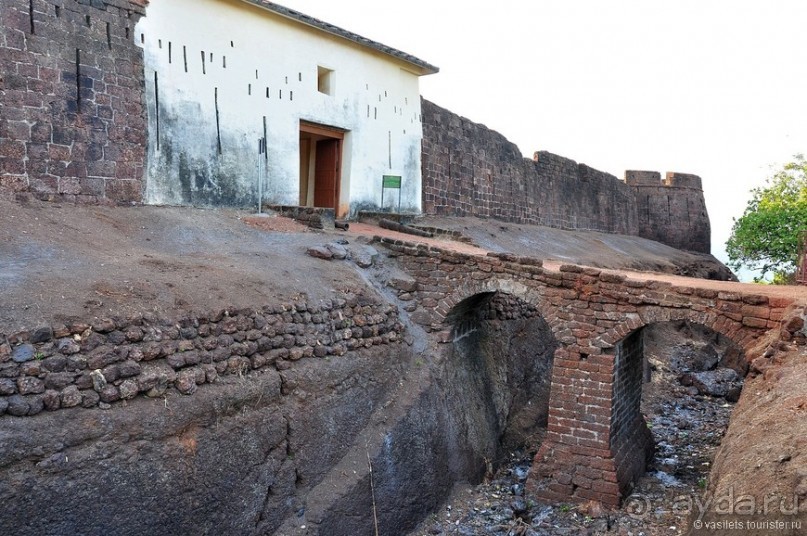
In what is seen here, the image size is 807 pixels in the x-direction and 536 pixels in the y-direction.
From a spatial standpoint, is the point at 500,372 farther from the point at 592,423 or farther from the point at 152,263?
the point at 152,263

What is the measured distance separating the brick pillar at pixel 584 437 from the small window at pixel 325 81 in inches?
277

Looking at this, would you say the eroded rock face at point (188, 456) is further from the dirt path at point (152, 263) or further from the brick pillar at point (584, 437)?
the brick pillar at point (584, 437)

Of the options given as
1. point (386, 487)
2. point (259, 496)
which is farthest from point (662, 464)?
point (259, 496)

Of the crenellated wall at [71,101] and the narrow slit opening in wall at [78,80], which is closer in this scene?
the crenellated wall at [71,101]

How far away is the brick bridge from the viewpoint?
24.6ft

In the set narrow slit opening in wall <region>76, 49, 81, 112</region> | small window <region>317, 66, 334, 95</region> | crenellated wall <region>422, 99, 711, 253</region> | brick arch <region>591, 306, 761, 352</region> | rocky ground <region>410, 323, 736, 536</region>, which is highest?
small window <region>317, 66, 334, 95</region>

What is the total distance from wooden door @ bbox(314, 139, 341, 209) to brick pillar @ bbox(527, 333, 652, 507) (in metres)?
6.55

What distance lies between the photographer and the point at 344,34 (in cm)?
1233

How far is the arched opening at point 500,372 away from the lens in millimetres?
9055

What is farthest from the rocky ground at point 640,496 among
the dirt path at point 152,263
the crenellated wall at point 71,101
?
the crenellated wall at point 71,101

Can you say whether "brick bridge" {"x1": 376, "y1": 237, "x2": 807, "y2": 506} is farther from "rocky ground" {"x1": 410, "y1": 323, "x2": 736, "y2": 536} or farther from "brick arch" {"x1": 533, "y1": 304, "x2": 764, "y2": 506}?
"rocky ground" {"x1": 410, "y1": 323, "x2": 736, "y2": 536}

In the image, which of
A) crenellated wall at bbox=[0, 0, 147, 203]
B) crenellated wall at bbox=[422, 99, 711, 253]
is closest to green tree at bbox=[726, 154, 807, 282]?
crenellated wall at bbox=[422, 99, 711, 253]

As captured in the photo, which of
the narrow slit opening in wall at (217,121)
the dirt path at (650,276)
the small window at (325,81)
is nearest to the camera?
the dirt path at (650,276)

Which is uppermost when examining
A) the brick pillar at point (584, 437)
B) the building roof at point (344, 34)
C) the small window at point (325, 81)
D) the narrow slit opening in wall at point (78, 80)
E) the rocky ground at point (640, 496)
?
the building roof at point (344, 34)
